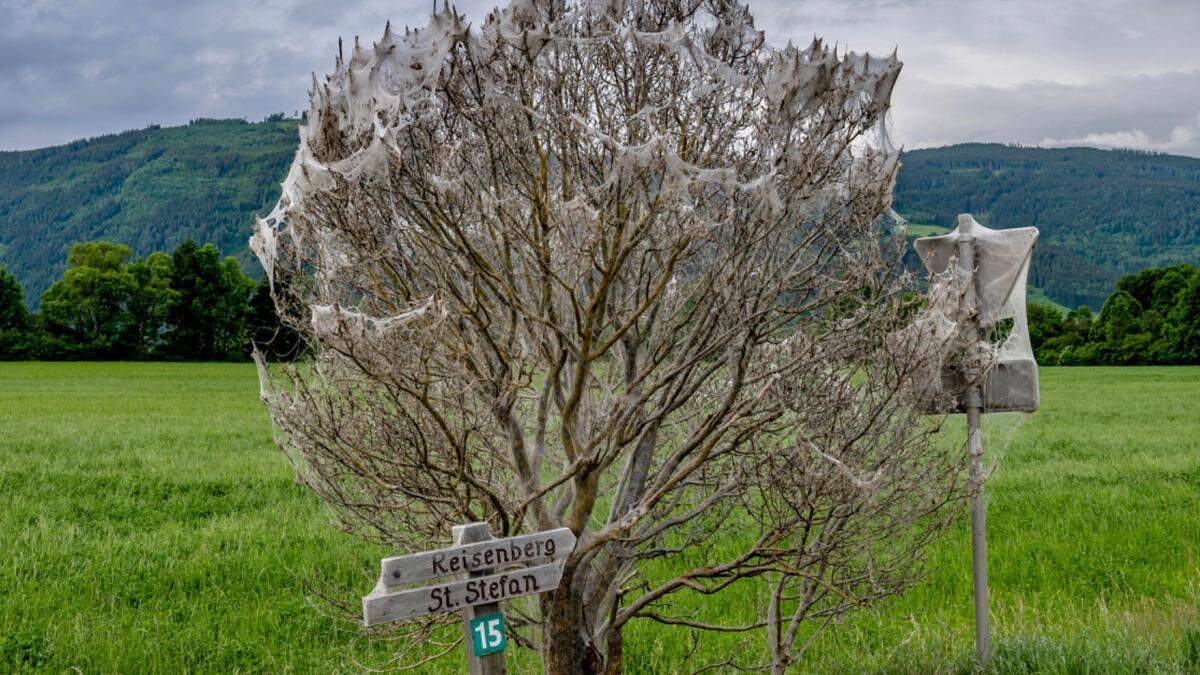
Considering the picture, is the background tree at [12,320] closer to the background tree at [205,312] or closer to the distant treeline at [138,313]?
the distant treeline at [138,313]

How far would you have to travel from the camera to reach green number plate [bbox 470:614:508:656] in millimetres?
4270

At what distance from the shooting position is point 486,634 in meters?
4.31

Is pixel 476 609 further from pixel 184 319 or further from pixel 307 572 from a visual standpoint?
pixel 184 319

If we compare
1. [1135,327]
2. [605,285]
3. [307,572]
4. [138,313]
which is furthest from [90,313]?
[1135,327]

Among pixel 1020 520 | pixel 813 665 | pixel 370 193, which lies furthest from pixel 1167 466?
pixel 370 193

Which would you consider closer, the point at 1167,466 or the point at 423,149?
the point at 423,149

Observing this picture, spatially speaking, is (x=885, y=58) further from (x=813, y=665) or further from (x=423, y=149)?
(x=813, y=665)

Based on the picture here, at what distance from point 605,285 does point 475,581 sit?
1.44 m

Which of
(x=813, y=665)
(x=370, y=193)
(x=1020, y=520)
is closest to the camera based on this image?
(x=370, y=193)

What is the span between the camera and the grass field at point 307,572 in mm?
7695

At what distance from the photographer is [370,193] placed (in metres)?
4.32

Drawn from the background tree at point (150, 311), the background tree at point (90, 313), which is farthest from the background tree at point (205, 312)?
Result: the background tree at point (90, 313)

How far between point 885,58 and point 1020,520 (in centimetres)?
1052

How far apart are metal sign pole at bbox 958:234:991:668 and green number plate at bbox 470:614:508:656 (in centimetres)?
312
